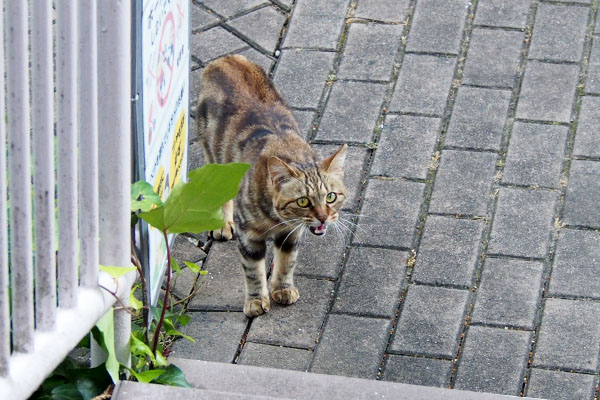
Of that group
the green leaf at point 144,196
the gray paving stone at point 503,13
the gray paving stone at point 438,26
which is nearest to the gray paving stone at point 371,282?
the green leaf at point 144,196

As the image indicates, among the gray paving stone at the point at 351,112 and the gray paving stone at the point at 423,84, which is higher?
the gray paving stone at the point at 423,84

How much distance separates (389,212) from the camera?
4.74 metres

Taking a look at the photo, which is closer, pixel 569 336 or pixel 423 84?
pixel 569 336

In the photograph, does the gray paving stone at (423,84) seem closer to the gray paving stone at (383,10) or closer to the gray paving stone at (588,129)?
the gray paving stone at (383,10)

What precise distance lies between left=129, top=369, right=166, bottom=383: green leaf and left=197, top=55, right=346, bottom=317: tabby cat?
1.33 metres

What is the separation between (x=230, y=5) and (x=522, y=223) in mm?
2452

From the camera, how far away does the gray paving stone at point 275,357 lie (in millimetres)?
4008

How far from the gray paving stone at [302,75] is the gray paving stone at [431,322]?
4.99ft

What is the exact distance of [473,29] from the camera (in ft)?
19.0

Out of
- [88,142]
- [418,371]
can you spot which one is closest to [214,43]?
[418,371]

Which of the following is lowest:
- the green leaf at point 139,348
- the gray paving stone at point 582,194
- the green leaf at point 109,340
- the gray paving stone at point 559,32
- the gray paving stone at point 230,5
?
the gray paving stone at point 582,194

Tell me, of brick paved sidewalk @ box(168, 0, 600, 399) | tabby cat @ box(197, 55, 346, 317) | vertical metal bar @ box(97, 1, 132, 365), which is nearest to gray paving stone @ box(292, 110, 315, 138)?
brick paved sidewalk @ box(168, 0, 600, 399)

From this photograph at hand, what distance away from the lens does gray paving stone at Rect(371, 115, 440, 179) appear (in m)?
4.98

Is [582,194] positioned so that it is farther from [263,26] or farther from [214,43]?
[214,43]
